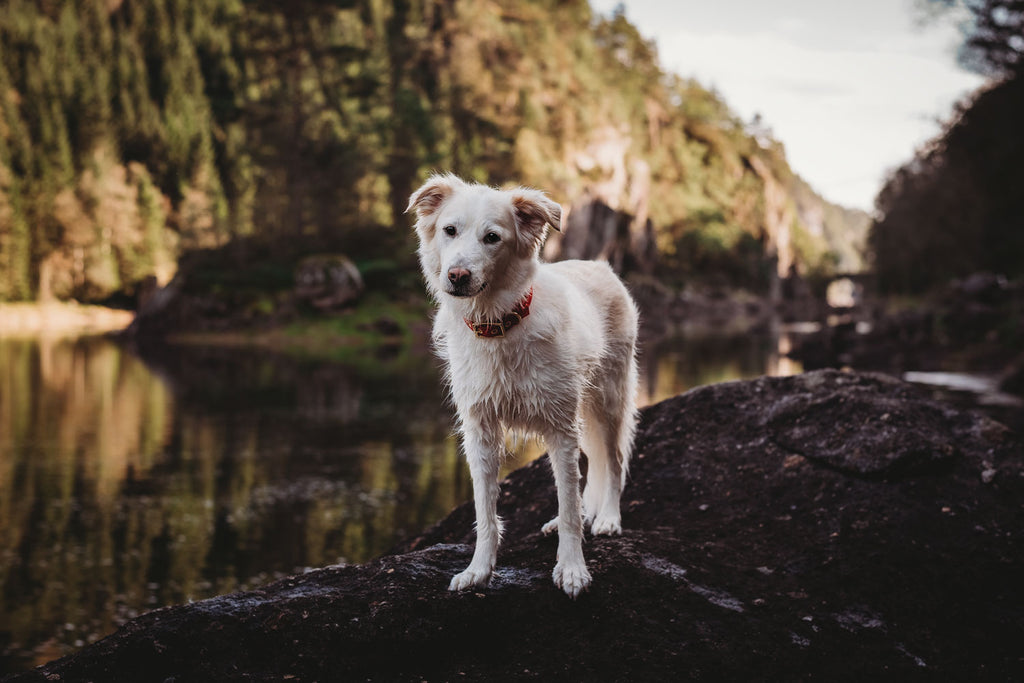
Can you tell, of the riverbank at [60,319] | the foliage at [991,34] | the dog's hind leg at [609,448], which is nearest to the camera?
the dog's hind leg at [609,448]

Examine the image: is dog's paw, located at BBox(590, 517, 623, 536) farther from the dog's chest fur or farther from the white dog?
the dog's chest fur

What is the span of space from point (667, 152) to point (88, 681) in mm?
146940

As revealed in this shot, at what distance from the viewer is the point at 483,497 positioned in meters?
5.27

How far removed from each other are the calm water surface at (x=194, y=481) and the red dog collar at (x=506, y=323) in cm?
1217

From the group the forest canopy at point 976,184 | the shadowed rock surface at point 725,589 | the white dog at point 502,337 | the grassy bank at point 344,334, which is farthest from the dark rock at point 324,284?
the white dog at point 502,337

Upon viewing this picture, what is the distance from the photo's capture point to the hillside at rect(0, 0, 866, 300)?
68.2 metres

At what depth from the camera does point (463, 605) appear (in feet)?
16.0

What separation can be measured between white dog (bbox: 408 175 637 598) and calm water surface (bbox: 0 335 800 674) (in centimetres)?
1174

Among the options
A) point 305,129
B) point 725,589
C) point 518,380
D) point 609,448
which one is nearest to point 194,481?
point 609,448

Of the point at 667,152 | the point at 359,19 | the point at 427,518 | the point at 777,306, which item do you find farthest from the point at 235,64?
the point at 427,518

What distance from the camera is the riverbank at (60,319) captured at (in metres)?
76.6

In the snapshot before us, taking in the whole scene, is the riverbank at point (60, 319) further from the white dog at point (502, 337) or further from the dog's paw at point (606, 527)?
the white dog at point (502, 337)

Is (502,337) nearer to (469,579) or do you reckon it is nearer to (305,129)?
(469,579)

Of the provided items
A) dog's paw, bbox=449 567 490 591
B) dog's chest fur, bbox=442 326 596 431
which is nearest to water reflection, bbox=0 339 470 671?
dog's paw, bbox=449 567 490 591
